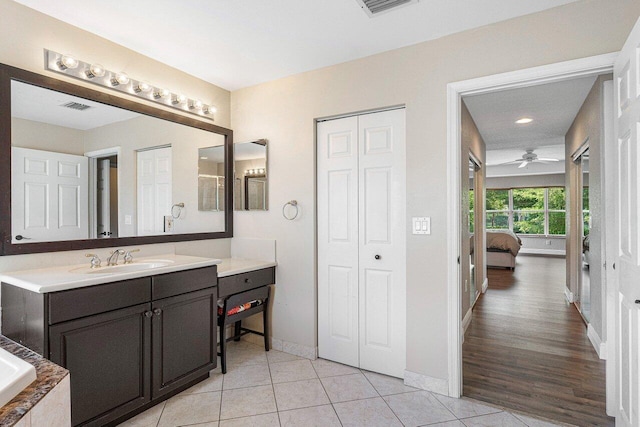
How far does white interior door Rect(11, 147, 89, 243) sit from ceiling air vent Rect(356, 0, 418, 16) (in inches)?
79.4

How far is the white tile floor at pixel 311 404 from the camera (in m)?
2.01

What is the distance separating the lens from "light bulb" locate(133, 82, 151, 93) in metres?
2.51

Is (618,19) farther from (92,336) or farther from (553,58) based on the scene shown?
(92,336)

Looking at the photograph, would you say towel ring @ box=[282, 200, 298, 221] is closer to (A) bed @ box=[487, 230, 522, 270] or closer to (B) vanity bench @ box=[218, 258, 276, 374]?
(B) vanity bench @ box=[218, 258, 276, 374]

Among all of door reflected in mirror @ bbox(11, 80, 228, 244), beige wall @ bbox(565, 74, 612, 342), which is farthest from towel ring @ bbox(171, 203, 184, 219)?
beige wall @ bbox(565, 74, 612, 342)

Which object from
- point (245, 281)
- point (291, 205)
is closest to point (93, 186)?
point (245, 281)

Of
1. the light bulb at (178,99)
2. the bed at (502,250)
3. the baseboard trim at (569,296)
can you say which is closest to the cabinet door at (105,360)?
the light bulb at (178,99)

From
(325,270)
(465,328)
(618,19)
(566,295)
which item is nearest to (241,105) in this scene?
(325,270)

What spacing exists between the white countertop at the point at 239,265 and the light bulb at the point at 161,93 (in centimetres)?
140

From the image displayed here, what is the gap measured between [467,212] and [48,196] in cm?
362

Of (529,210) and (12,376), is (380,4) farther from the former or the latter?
(529,210)

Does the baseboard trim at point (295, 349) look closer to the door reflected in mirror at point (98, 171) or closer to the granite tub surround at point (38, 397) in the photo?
the door reflected in mirror at point (98, 171)

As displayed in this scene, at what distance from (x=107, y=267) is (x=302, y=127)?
70.3 inches

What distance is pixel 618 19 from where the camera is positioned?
1.84 metres
